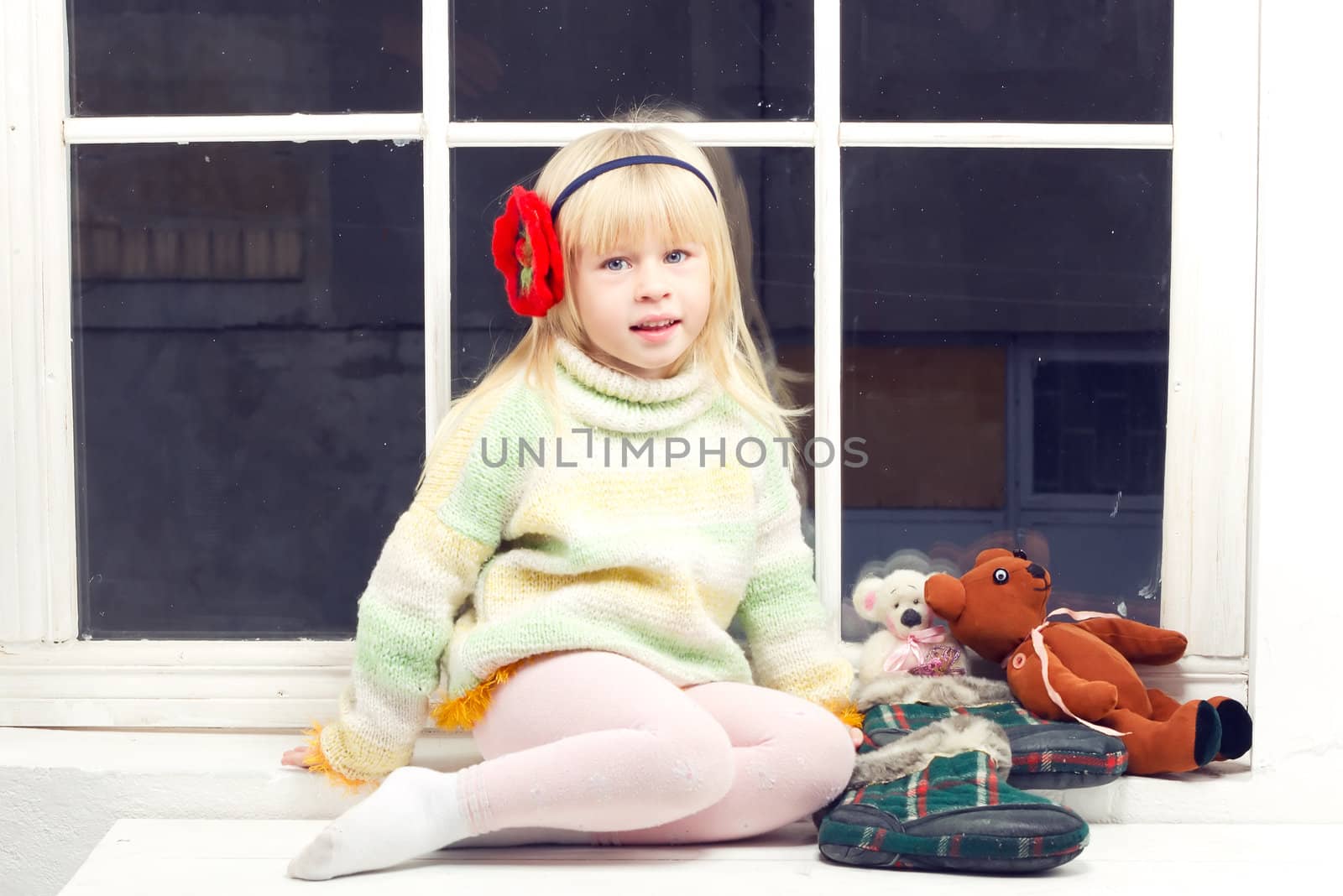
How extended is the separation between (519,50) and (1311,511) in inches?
39.5

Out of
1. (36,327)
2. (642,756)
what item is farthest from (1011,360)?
(36,327)

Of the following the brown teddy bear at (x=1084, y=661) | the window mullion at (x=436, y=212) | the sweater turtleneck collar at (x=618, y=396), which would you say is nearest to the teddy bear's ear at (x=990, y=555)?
the brown teddy bear at (x=1084, y=661)

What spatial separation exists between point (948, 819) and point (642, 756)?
29 centimetres

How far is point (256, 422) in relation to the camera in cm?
148

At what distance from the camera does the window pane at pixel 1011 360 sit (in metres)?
1.45

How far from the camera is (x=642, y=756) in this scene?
1.16 meters

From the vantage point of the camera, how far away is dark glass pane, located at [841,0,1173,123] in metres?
1.44

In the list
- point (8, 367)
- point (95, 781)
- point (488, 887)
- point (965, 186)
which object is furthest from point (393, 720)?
point (965, 186)

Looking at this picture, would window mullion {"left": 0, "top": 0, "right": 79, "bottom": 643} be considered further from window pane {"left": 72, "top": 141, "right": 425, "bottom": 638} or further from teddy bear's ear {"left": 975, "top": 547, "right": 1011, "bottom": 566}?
teddy bear's ear {"left": 975, "top": 547, "right": 1011, "bottom": 566}

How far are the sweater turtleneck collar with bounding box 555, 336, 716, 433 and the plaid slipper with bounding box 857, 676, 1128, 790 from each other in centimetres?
38

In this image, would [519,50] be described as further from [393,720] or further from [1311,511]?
[1311,511]

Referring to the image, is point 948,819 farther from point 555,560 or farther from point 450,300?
point 450,300

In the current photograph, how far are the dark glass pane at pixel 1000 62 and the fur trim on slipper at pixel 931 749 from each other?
2.23 ft

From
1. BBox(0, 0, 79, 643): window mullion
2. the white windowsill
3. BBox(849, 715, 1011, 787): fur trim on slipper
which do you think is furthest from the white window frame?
BBox(849, 715, 1011, 787): fur trim on slipper
